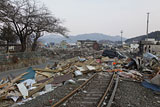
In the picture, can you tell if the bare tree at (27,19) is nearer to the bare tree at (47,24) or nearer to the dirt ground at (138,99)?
the bare tree at (47,24)

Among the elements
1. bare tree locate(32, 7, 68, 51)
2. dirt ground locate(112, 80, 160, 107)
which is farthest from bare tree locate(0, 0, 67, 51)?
dirt ground locate(112, 80, 160, 107)

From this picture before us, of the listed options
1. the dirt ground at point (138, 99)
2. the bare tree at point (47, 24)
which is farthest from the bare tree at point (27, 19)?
the dirt ground at point (138, 99)

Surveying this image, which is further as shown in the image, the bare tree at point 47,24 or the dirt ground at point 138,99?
the bare tree at point 47,24

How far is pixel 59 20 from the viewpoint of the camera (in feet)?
78.8

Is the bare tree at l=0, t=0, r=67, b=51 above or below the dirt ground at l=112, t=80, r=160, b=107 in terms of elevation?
above

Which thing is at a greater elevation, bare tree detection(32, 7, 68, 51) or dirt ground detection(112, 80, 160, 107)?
bare tree detection(32, 7, 68, 51)

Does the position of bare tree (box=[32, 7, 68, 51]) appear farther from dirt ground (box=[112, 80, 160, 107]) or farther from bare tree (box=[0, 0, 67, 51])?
dirt ground (box=[112, 80, 160, 107])

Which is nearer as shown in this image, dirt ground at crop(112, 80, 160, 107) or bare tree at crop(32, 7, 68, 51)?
dirt ground at crop(112, 80, 160, 107)

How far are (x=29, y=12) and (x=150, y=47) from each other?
24.7 meters

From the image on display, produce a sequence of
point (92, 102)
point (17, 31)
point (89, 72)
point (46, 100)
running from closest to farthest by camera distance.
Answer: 1. point (92, 102)
2. point (46, 100)
3. point (89, 72)
4. point (17, 31)

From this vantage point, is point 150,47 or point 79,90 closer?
point 79,90

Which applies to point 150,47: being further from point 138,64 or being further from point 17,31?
point 17,31

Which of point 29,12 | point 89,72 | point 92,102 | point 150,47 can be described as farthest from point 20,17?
point 150,47

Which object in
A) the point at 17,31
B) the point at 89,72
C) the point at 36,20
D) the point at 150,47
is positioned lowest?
the point at 89,72
